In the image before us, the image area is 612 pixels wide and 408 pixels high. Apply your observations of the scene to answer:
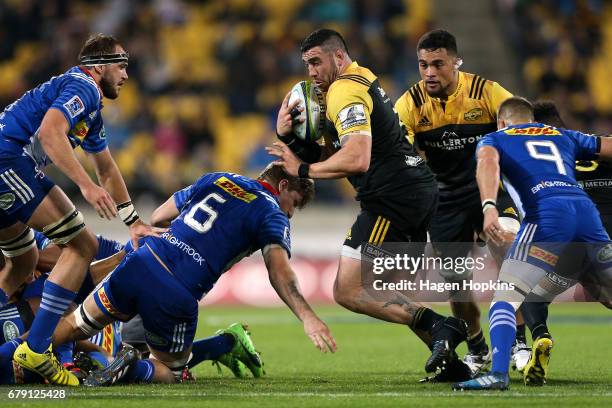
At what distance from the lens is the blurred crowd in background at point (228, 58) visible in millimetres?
18125

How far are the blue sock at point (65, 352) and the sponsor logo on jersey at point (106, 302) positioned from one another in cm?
66

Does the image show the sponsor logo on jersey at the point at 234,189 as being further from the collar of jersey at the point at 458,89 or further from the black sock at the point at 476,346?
the black sock at the point at 476,346

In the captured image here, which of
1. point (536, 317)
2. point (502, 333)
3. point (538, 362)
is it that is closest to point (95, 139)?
point (502, 333)

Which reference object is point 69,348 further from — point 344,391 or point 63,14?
point 63,14

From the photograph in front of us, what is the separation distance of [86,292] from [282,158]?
1.96 metres

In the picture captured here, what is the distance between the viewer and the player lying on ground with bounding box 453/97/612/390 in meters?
6.40

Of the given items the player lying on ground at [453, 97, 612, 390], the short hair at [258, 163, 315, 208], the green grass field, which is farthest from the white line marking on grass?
the short hair at [258, 163, 315, 208]

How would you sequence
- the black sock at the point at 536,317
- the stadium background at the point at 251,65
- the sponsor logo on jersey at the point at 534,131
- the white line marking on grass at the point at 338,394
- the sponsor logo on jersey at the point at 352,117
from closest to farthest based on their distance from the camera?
the white line marking on grass at the point at 338,394
the sponsor logo on jersey at the point at 534,131
the sponsor logo on jersey at the point at 352,117
the black sock at the point at 536,317
the stadium background at the point at 251,65

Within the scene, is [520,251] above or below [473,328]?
above

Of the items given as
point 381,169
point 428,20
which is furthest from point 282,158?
point 428,20

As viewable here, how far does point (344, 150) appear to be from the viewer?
23.0ft

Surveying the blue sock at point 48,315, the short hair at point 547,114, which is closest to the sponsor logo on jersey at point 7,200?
the blue sock at point 48,315

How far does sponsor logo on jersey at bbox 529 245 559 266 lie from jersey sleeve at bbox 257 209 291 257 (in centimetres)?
157

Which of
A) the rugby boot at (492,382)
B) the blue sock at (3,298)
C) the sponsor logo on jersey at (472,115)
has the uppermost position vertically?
the sponsor logo on jersey at (472,115)
